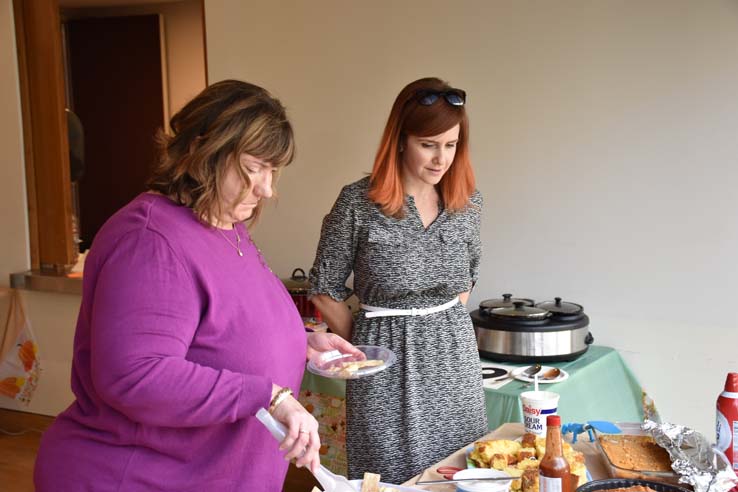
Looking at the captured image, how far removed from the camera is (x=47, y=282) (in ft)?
12.3

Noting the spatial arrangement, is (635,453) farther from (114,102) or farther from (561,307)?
(114,102)

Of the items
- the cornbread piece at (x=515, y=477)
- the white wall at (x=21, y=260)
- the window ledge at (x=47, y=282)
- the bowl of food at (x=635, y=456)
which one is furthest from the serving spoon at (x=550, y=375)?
the white wall at (x=21, y=260)

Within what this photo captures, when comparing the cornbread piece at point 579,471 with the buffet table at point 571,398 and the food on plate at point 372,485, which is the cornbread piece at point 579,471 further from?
the buffet table at point 571,398

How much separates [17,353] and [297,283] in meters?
1.88

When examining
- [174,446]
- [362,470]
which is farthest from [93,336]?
[362,470]

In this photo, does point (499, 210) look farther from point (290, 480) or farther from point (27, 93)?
point (27, 93)

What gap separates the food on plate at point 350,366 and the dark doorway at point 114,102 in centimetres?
374

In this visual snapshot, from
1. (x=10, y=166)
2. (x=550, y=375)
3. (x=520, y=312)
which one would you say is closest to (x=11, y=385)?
(x=10, y=166)

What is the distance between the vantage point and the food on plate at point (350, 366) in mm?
1454

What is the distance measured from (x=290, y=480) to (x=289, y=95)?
164 cm

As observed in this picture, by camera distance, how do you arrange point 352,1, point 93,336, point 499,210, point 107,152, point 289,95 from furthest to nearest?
point 107,152, point 289,95, point 352,1, point 499,210, point 93,336

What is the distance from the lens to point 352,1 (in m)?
3.00

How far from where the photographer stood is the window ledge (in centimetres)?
369

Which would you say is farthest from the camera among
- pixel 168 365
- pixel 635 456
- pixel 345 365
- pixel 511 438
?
pixel 511 438
